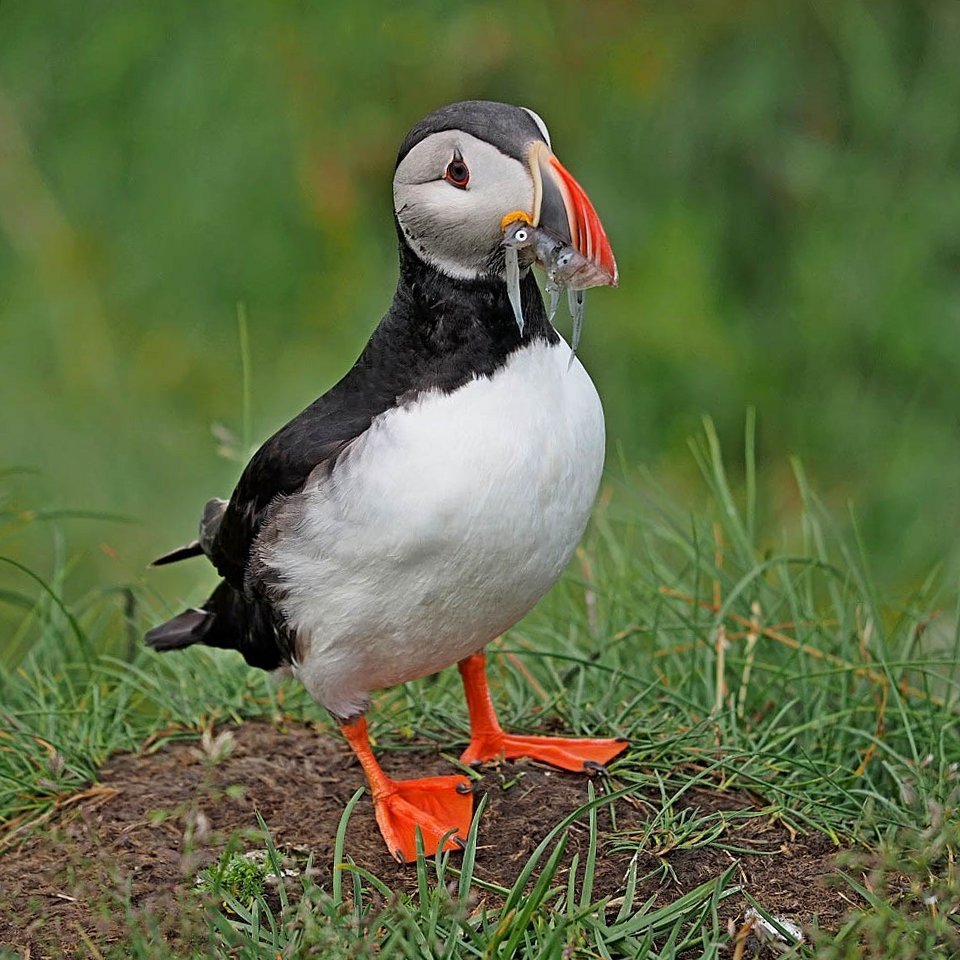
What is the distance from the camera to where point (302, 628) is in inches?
144

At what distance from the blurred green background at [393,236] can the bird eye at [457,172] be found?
3592mm

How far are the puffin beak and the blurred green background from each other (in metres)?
3.73

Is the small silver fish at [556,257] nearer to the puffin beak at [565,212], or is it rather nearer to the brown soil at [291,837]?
the puffin beak at [565,212]

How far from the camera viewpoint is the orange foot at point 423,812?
3.60m

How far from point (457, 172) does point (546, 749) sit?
1510mm

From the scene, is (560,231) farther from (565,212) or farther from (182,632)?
(182,632)

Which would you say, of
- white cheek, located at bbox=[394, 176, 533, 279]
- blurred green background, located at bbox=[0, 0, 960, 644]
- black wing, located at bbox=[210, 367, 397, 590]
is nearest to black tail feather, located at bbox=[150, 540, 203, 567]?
black wing, located at bbox=[210, 367, 397, 590]

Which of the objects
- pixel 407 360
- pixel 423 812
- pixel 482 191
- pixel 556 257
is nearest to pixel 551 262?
pixel 556 257

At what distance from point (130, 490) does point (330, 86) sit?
7.46 ft

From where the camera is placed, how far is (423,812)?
3680mm

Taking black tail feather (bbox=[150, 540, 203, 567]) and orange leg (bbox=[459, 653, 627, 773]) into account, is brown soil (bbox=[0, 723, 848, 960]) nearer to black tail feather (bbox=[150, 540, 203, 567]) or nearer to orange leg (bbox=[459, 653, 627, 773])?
orange leg (bbox=[459, 653, 627, 773])

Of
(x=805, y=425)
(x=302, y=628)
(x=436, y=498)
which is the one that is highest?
(x=436, y=498)

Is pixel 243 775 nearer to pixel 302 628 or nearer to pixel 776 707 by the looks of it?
pixel 302 628

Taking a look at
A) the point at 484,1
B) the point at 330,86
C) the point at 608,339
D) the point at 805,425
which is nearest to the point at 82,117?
the point at 330,86
